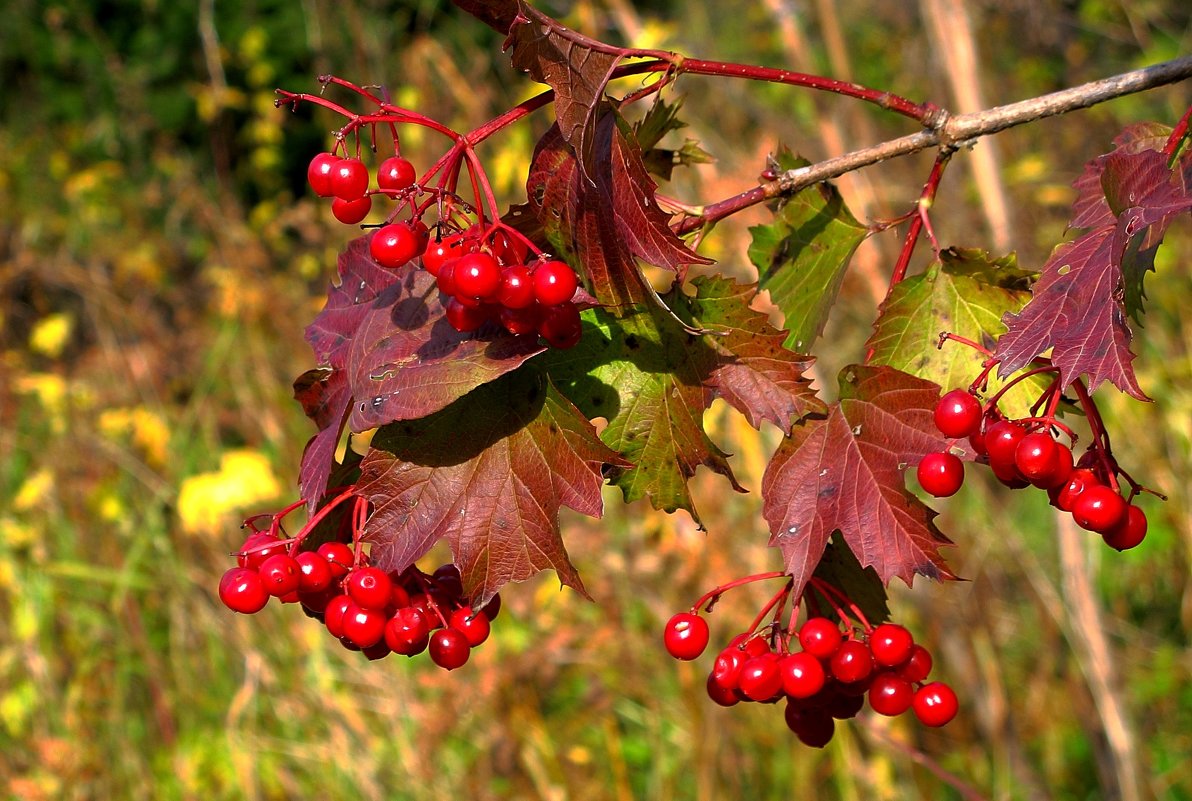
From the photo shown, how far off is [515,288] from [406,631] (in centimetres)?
30

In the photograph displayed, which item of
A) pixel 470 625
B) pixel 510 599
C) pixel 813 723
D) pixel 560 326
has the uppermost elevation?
pixel 560 326

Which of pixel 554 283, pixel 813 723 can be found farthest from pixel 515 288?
pixel 813 723

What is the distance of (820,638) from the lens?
2.99ft

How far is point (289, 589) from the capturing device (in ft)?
2.89

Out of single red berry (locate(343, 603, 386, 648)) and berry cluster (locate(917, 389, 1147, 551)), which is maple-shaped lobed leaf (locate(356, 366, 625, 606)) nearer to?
single red berry (locate(343, 603, 386, 648))

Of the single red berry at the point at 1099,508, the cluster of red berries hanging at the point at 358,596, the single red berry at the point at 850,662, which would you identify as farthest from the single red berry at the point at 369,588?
the single red berry at the point at 1099,508

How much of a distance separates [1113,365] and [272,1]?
6536mm

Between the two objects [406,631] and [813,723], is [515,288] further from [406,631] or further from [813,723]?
[813,723]

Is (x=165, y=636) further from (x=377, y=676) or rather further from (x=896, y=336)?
(x=896, y=336)

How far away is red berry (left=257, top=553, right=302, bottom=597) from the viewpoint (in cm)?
86

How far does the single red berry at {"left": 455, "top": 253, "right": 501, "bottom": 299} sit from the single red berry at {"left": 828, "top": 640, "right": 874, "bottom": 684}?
16.0 inches

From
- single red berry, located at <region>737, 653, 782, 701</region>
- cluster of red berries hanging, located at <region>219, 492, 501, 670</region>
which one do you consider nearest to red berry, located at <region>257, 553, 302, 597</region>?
cluster of red berries hanging, located at <region>219, 492, 501, 670</region>

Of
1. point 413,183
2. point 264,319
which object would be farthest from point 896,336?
point 264,319

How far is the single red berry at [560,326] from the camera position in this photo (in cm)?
78
